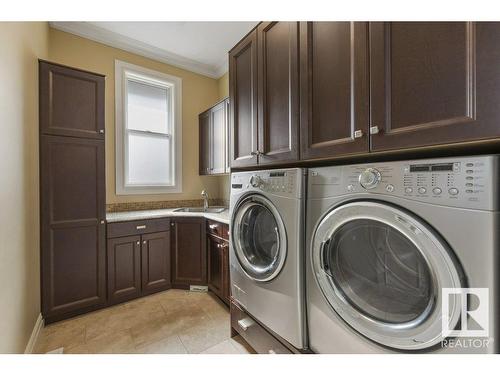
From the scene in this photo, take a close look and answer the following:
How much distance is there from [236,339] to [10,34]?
2514 mm

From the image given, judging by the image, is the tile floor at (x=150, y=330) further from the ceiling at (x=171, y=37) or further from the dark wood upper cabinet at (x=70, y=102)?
the ceiling at (x=171, y=37)

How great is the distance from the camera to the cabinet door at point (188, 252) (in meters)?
2.36

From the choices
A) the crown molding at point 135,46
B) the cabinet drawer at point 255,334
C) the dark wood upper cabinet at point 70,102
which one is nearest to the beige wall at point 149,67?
the crown molding at point 135,46

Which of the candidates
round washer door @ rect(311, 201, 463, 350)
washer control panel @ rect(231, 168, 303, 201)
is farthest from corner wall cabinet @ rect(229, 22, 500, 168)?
round washer door @ rect(311, 201, 463, 350)

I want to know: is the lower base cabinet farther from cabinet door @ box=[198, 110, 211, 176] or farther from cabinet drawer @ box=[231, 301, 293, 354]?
cabinet drawer @ box=[231, 301, 293, 354]

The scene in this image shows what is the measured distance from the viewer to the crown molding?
2.32 metres

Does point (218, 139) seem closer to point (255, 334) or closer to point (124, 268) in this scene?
point (124, 268)

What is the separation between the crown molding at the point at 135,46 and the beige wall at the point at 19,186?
1.85ft

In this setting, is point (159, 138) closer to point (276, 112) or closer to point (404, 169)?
point (276, 112)

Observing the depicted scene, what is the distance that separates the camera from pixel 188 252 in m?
2.40

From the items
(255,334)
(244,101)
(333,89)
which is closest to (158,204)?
(244,101)

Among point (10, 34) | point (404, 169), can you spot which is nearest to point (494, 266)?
point (404, 169)

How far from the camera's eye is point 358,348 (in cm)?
90

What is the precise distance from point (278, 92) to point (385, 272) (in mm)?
1091
